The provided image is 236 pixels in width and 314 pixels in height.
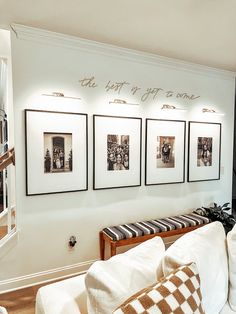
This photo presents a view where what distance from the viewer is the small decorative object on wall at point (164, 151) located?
311 centimetres

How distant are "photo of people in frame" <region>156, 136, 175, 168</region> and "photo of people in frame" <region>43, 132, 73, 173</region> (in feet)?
4.04

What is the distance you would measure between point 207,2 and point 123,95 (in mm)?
1314

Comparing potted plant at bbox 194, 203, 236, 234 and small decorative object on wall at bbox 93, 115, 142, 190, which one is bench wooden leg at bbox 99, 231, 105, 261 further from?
potted plant at bbox 194, 203, 236, 234

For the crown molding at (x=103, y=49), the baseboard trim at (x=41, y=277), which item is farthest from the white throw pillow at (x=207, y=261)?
the crown molding at (x=103, y=49)

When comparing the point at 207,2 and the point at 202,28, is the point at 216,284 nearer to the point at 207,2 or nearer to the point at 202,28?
the point at 207,2

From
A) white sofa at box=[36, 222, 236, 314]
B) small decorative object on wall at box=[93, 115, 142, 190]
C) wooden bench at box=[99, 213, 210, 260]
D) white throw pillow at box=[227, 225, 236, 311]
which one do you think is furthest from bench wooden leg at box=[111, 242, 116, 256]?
white throw pillow at box=[227, 225, 236, 311]

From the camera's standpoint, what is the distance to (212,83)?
11.8 ft

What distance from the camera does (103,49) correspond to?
273cm

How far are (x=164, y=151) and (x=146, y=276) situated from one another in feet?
7.16

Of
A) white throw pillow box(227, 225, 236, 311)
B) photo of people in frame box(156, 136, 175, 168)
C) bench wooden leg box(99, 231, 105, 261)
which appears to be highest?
photo of people in frame box(156, 136, 175, 168)

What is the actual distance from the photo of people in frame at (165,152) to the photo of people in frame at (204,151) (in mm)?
504

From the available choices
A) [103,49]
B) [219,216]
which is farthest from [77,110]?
[219,216]

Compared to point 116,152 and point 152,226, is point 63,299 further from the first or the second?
point 116,152

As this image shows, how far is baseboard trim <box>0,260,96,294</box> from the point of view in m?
2.42
